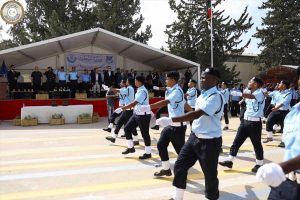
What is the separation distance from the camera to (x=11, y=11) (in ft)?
49.8

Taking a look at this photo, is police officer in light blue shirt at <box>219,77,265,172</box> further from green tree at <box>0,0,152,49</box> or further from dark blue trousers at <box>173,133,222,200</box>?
green tree at <box>0,0,152,49</box>

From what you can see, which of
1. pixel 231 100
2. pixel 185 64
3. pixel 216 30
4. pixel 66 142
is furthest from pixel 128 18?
pixel 66 142

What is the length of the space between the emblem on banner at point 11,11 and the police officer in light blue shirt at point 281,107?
1085 cm

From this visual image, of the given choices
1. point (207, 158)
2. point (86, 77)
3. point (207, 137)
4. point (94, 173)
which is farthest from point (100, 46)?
point (207, 158)

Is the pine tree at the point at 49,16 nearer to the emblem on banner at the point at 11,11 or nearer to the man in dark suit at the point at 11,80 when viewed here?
the man in dark suit at the point at 11,80

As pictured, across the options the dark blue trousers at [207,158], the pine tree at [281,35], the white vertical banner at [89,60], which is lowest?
the dark blue trousers at [207,158]

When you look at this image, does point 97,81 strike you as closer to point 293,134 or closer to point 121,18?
point 121,18

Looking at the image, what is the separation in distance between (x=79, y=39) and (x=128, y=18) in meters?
13.1

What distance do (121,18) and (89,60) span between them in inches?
404

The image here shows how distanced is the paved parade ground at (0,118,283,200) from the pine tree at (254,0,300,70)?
27886 mm

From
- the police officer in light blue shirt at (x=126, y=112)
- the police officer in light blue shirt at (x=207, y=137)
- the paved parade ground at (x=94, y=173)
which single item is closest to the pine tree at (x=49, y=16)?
the police officer in light blue shirt at (x=126, y=112)

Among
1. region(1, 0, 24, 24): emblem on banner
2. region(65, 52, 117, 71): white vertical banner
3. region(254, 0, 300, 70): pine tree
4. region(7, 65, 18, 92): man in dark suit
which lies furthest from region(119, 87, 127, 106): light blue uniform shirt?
region(254, 0, 300, 70): pine tree

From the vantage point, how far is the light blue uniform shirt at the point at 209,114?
4.75 meters

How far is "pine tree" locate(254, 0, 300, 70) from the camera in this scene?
1465 inches
